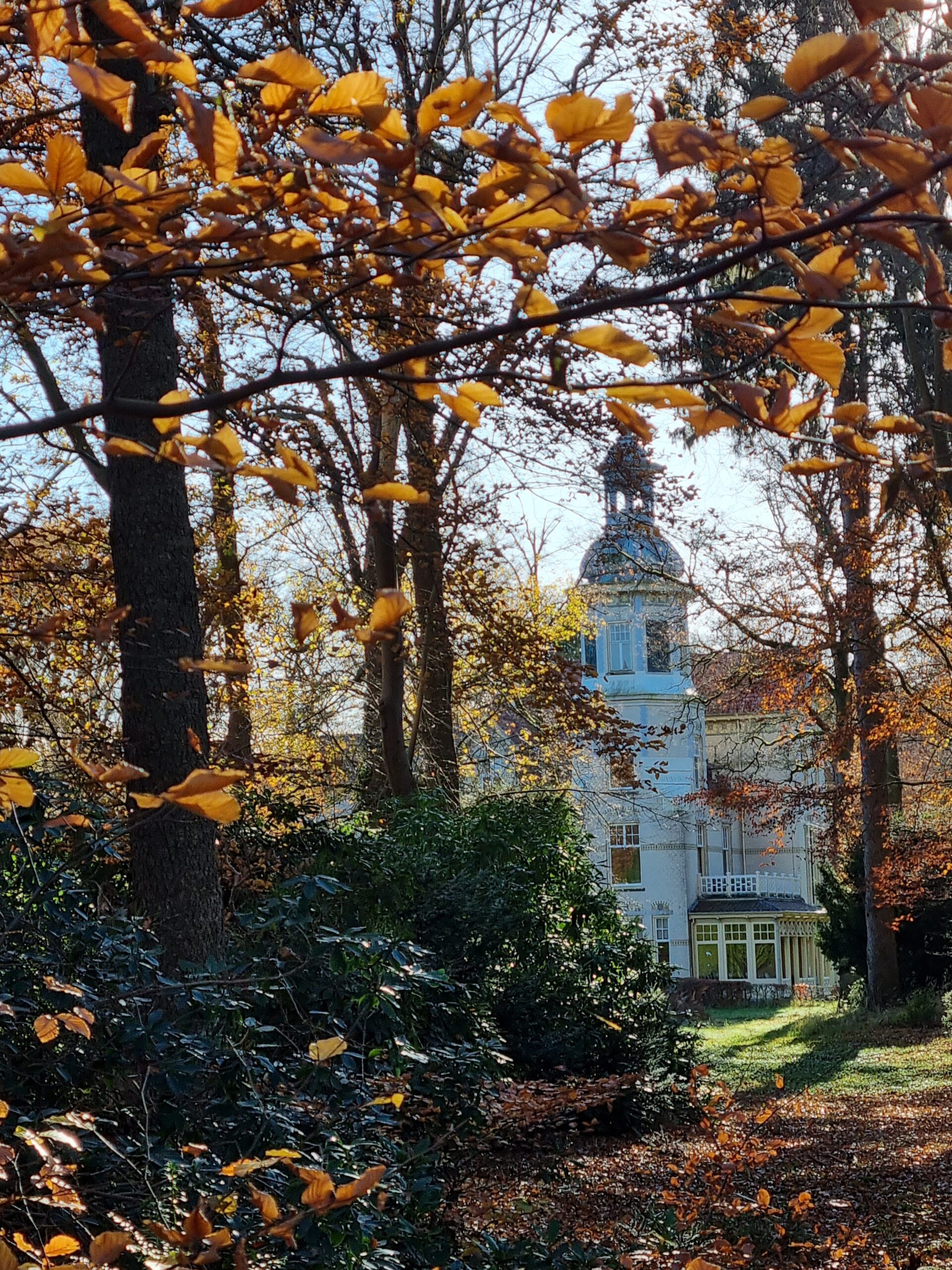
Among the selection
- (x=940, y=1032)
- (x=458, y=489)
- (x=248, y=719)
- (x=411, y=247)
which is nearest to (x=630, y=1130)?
(x=458, y=489)

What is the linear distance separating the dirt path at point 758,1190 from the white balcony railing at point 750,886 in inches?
896

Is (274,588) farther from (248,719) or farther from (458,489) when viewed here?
(458,489)

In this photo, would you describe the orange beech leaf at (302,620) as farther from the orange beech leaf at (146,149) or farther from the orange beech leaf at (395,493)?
the orange beech leaf at (146,149)

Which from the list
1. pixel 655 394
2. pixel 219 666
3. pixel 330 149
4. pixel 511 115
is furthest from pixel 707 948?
pixel 330 149

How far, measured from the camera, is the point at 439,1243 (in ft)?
10.8

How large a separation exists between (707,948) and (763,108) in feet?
106

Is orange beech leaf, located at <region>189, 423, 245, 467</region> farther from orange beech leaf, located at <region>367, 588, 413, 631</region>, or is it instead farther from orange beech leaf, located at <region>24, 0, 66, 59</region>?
orange beech leaf, located at <region>24, 0, 66, 59</region>

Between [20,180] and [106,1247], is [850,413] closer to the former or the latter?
[20,180]

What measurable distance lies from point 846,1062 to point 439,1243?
11527 millimetres

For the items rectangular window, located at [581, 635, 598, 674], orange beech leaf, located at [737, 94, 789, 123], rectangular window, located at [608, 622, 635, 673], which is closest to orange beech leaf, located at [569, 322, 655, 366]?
orange beech leaf, located at [737, 94, 789, 123]

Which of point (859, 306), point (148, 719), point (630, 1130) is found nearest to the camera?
point (859, 306)

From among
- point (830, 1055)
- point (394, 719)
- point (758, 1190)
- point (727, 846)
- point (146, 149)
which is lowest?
point (830, 1055)

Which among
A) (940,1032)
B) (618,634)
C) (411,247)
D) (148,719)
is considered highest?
(618,634)

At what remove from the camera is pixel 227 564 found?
12.2 meters
